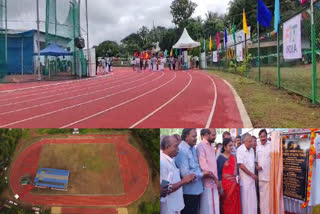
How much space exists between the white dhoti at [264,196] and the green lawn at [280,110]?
1.44 meters

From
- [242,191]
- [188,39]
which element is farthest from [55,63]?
[242,191]

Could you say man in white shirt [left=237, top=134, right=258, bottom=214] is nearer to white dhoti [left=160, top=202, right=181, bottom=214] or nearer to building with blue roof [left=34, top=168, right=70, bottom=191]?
white dhoti [left=160, top=202, right=181, bottom=214]

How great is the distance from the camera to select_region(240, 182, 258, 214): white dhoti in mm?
4918

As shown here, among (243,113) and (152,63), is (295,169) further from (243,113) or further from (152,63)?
(152,63)

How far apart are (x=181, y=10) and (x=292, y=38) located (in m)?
45.1

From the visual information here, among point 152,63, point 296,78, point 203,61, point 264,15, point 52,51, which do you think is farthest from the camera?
point 203,61

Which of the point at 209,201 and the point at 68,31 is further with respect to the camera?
the point at 68,31

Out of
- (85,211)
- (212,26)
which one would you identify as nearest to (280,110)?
(85,211)

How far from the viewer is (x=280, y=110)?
756 cm

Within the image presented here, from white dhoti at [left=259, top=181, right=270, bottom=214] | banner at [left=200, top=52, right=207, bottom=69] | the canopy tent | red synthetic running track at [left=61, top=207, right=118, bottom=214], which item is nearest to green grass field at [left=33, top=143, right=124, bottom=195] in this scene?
red synthetic running track at [left=61, top=207, right=118, bottom=214]

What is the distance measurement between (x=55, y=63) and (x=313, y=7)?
2103 cm

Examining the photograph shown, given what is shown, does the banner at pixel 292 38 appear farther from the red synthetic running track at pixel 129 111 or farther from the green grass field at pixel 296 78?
the red synthetic running track at pixel 129 111

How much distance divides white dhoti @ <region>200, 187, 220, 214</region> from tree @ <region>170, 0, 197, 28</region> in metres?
48.3

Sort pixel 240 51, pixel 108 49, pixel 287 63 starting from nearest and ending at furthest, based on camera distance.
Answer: pixel 287 63, pixel 240 51, pixel 108 49
